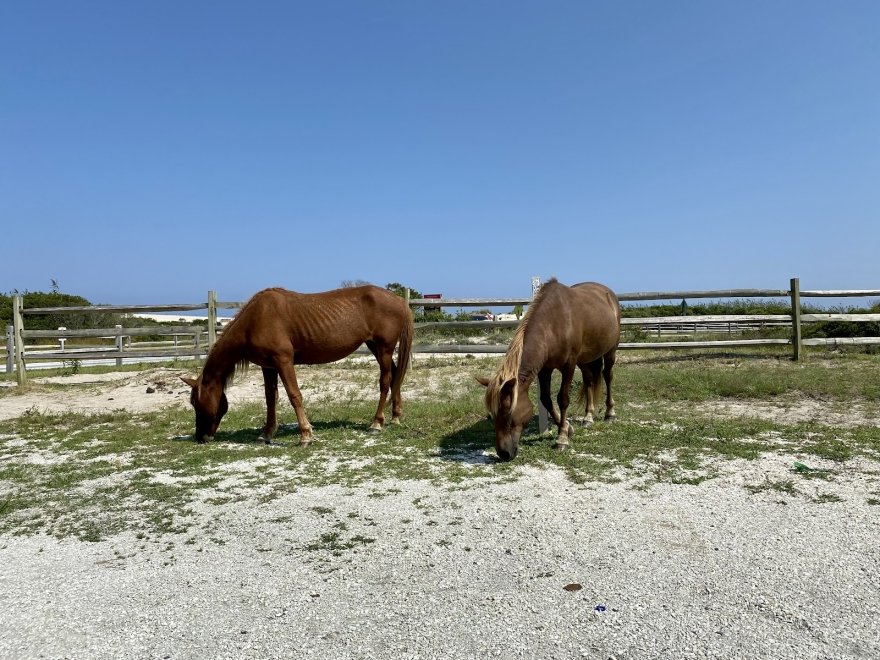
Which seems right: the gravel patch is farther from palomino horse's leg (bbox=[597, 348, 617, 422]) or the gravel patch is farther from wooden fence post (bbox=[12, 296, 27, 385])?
wooden fence post (bbox=[12, 296, 27, 385])

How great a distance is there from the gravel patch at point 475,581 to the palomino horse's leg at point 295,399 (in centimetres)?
201

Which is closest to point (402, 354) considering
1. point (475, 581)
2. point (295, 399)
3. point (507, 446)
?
point (295, 399)

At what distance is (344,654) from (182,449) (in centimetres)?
463

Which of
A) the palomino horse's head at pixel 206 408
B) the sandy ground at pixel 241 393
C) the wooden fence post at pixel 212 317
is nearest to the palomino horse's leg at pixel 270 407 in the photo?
the palomino horse's head at pixel 206 408

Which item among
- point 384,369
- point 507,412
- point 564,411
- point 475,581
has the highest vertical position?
point 384,369

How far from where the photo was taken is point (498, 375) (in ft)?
17.2

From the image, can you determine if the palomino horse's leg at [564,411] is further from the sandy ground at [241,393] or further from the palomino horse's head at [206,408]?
the palomino horse's head at [206,408]

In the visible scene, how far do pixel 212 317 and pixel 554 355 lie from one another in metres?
9.11

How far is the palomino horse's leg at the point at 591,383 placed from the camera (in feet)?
23.0

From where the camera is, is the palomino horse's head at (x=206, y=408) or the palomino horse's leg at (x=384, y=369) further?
the palomino horse's leg at (x=384, y=369)

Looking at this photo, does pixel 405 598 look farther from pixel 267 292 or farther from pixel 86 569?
pixel 267 292

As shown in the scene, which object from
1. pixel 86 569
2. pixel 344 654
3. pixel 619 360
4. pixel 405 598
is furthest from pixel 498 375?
pixel 619 360

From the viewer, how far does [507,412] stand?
510 cm

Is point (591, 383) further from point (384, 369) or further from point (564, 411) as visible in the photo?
point (384, 369)
